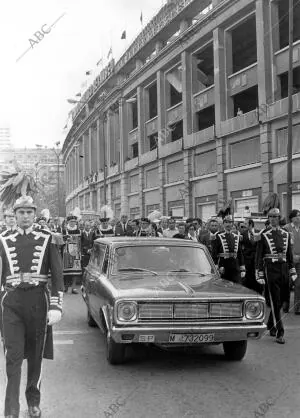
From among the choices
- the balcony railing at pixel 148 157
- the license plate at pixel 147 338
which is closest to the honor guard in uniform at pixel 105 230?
the license plate at pixel 147 338

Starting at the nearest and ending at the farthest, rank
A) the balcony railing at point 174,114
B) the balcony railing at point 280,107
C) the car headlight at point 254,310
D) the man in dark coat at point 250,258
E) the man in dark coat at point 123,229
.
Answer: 1. the car headlight at point 254,310
2. the man in dark coat at point 250,258
3. the man in dark coat at point 123,229
4. the balcony railing at point 280,107
5. the balcony railing at point 174,114

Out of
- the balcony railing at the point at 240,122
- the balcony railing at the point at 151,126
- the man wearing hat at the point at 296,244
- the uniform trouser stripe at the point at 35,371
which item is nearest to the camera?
the uniform trouser stripe at the point at 35,371

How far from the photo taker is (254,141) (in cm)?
2670

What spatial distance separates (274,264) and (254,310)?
2033 millimetres

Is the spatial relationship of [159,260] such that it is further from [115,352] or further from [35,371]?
[35,371]

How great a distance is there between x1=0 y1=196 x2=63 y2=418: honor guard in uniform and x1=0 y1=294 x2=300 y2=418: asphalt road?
51 centimetres

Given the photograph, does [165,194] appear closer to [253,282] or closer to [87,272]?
[253,282]

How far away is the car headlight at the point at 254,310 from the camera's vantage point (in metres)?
6.18

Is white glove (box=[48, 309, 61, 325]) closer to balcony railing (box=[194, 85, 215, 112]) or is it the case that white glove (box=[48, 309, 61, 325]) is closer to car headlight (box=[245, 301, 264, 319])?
car headlight (box=[245, 301, 264, 319])

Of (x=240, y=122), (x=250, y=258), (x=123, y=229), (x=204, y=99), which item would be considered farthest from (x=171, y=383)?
(x=204, y=99)

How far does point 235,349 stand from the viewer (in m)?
6.42

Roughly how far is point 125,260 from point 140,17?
37.3 meters

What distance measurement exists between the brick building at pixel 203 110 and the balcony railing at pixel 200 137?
94mm

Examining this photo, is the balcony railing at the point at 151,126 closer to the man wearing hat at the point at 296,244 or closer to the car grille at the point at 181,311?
the man wearing hat at the point at 296,244
